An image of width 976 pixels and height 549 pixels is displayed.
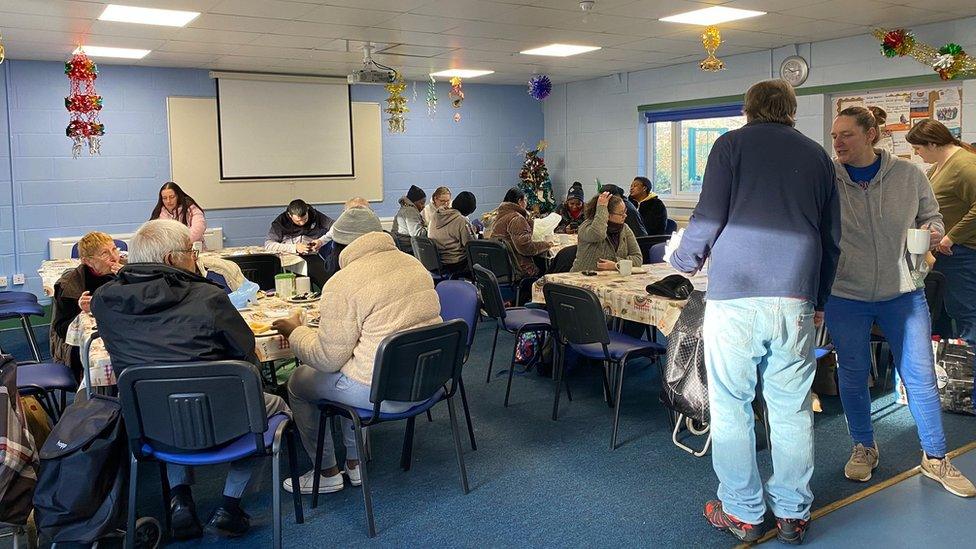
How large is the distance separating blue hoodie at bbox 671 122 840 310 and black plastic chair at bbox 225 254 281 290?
374 cm

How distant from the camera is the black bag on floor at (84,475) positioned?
8.08 feet

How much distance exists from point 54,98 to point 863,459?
24.3ft

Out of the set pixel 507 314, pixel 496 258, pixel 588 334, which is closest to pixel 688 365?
pixel 588 334

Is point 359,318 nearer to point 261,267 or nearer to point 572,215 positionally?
point 261,267

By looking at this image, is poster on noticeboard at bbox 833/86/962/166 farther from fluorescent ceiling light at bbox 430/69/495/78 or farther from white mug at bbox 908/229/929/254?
white mug at bbox 908/229/929/254

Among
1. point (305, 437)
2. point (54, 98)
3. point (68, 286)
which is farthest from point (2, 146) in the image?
point (305, 437)

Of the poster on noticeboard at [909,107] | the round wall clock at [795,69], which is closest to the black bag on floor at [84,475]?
the poster on noticeboard at [909,107]

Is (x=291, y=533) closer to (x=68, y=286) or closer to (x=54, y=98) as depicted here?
(x=68, y=286)

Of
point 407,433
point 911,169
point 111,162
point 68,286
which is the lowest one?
point 407,433

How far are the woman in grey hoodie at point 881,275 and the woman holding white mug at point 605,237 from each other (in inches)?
71.2

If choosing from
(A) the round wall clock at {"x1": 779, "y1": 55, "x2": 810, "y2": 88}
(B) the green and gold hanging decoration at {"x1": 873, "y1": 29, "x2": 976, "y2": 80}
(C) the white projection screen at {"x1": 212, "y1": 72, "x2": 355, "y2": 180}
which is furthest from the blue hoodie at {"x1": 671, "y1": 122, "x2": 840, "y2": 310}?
(C) the white projection screen at {"x1": 212, "y1": 72, "x2": 355, "y2": 180}

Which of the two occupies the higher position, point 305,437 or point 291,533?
point 305,437

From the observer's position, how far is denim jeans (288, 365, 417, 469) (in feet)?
9.74

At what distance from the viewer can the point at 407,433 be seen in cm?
344
